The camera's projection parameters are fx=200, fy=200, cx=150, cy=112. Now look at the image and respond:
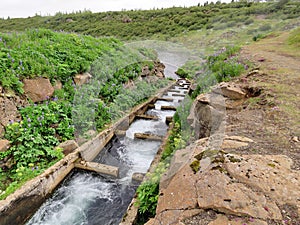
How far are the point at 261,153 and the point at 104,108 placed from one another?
4.74 meters

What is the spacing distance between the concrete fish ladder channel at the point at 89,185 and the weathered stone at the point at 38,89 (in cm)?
174

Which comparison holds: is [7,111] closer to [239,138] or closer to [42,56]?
[42,56]

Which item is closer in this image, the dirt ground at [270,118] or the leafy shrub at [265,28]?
the dirt ground at [270,118]

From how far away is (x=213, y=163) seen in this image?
238 centimetres

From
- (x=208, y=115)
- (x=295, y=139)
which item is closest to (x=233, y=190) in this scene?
(x=295, y=139)

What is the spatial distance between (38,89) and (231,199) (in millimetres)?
5069

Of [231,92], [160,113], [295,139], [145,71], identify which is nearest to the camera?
[295,139]

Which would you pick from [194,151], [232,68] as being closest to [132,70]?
[232,68]

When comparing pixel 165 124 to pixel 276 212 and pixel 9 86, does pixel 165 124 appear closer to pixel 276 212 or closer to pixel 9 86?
pixel 9 86

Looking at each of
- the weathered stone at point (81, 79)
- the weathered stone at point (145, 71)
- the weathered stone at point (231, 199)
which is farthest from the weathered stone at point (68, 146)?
the weathered stone at point (145, 71)

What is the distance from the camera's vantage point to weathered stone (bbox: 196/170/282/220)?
175 cm

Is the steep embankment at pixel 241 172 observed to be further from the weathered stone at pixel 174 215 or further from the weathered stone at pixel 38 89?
the weathered stone at pixel 38 89

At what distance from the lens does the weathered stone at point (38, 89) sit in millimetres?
4965

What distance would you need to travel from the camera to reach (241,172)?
→ 2.16 meters
